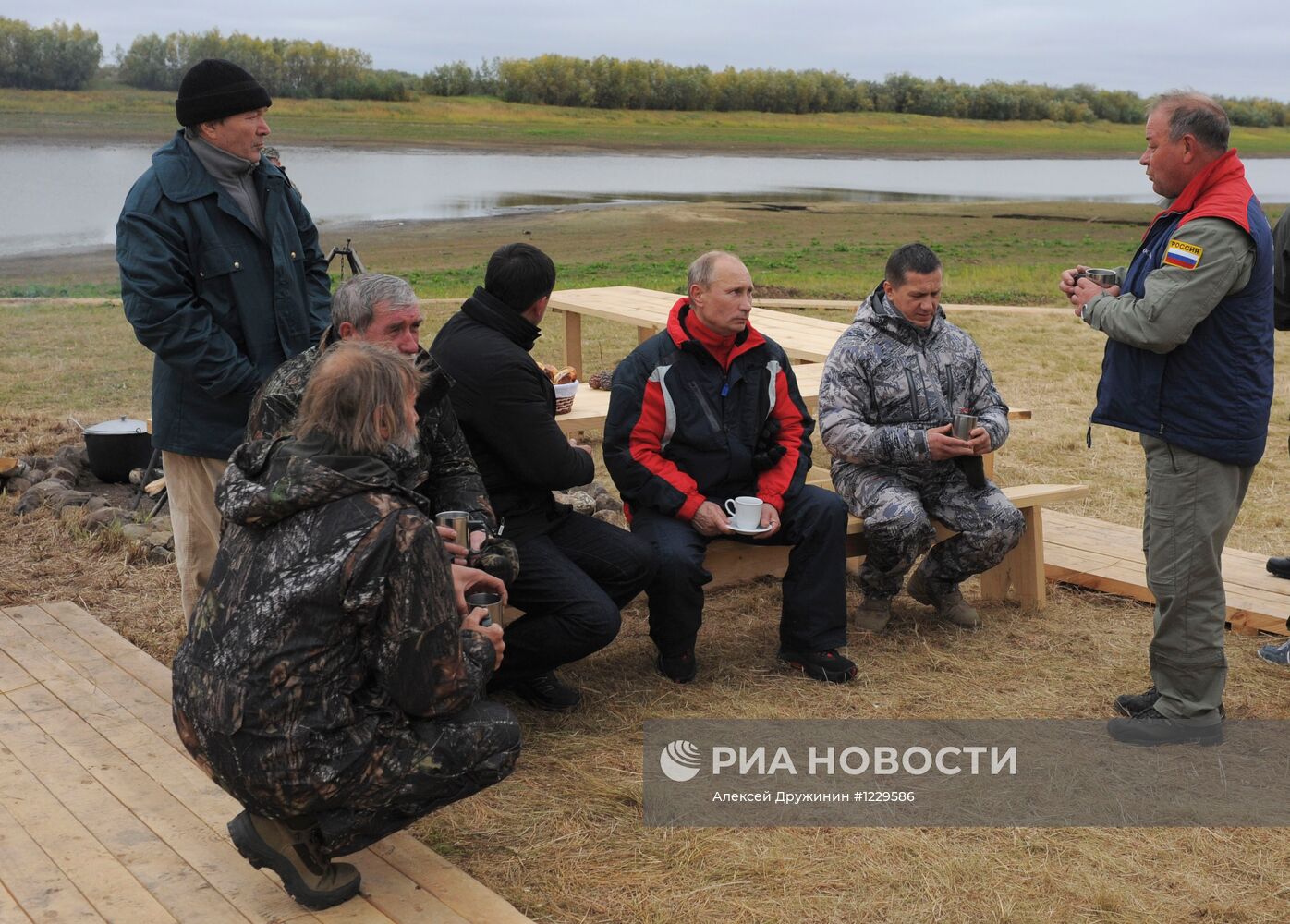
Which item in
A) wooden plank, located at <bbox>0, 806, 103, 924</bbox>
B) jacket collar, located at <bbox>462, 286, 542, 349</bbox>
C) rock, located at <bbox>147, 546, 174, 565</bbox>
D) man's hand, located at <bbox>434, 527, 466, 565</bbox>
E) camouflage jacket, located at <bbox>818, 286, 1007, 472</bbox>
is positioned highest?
jacket collar, located at <bbox>462, 286, 542, 349</bbox>

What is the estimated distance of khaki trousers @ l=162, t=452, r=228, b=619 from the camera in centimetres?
414

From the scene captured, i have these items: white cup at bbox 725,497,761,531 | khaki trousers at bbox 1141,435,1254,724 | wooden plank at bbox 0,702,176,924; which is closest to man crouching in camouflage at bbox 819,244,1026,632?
white cup at bbox 725,497,761,531

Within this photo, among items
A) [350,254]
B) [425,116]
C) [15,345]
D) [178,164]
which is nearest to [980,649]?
[350,254]

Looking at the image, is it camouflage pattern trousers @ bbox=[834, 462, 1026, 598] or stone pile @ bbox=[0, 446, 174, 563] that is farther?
stone pile @ bbox=[0, 446, 174, 563]

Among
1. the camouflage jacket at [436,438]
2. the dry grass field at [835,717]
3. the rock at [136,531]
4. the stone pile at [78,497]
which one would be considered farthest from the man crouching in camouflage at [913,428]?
the rock at [136,531]

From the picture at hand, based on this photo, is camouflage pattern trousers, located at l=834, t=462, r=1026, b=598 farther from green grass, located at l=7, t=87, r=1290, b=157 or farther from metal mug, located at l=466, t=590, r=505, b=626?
green grass, located at l=7, t=87, r=1290, b=157

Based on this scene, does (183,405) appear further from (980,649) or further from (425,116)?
(425,116)

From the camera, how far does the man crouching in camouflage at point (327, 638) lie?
2617 millimetres

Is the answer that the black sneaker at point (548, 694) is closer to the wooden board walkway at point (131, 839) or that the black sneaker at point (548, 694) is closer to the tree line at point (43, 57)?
the wooden board walkway at point (131, 839)

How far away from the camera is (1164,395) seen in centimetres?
374

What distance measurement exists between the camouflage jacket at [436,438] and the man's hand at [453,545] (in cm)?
20

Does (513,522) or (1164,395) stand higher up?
(1164,395)

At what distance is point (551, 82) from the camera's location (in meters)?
83.2

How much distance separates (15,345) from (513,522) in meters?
8.56
